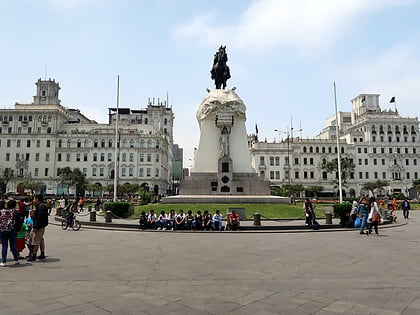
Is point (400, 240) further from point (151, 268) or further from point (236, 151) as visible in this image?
point (236, 151)

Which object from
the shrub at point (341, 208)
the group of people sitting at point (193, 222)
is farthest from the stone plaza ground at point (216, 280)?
the shrub at point (341, 208)

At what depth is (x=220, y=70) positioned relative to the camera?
129ft

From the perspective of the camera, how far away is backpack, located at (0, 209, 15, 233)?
9.62m

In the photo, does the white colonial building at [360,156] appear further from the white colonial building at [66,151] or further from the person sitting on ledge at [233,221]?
the person sitting on ledge at [233,221]

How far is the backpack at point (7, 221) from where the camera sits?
379 inches

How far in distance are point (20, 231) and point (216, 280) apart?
6.95 metres

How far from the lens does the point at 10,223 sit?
9.72m

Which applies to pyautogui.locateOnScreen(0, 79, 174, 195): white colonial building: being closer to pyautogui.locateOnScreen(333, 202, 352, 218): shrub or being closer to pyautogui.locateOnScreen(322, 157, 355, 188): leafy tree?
pyautogui.locateOnScreen(322, 157, 355, 188): leafy tree

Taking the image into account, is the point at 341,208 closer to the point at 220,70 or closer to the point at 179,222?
the point at 179,222

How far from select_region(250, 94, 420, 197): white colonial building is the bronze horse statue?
50.8m

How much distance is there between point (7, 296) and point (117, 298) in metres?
2.20

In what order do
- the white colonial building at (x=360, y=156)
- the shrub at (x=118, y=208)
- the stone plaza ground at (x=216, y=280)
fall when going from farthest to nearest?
1. the white colonial building at (x=360, y=156)
2. the shrub at (x=118, y=208)
3. the stone plaza ground at (x=216, y=280)

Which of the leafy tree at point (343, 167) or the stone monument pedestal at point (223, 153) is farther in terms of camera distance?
the leafy tree at point (343, 167)

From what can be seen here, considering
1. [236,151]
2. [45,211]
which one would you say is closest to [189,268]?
[45,211]
